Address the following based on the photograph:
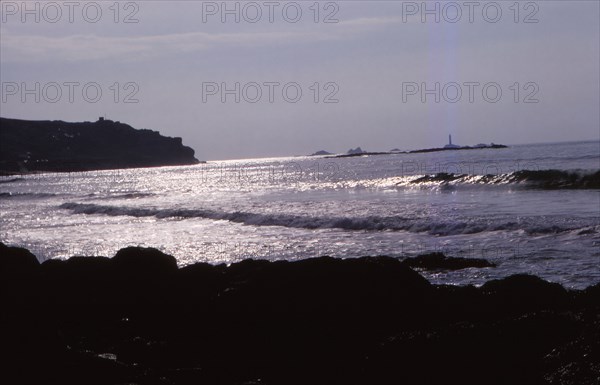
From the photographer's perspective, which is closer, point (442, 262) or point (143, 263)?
point (143, 263)

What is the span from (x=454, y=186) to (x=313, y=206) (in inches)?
571

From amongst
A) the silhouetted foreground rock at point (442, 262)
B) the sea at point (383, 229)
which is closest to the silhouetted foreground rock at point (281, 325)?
the sea at point (383, 229)

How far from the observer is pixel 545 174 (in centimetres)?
4284

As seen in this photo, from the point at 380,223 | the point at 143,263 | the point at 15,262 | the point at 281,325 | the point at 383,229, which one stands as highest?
the point at 15,262

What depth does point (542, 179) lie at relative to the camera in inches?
1668

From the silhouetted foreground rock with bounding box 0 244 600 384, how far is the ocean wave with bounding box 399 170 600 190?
29.4 metres

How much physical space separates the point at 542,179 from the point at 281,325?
36113 millimetres

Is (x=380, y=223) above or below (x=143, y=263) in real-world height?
below

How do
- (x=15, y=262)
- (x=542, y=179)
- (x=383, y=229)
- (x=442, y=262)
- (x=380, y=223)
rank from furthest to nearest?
(x=542, y=179) < (x=380, y=223) < (x=383, y=229) < (x=442, y=262) < (x=15, y=262)

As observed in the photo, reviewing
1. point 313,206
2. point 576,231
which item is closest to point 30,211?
point 313,206

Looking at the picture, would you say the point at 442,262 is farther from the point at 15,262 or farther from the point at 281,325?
the point at 15,262

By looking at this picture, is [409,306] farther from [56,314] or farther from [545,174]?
[545,174]

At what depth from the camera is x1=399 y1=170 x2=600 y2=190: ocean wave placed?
37906mm

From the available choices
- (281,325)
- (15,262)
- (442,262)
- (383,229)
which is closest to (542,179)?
(383,229)
